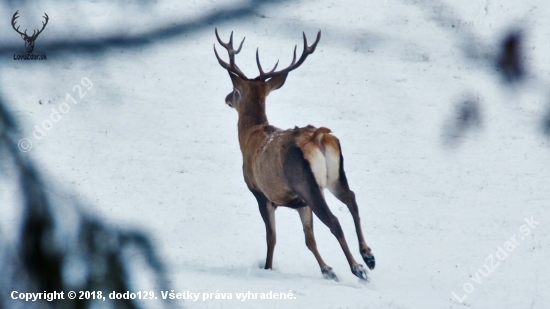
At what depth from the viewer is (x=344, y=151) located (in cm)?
1310

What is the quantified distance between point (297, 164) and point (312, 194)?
0.31 m

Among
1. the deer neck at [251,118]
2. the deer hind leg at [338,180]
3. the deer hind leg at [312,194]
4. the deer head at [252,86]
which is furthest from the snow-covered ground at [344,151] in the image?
the deer neck at [251,118]

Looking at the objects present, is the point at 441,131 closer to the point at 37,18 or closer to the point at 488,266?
the point at 488,266

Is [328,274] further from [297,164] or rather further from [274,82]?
[274,82]

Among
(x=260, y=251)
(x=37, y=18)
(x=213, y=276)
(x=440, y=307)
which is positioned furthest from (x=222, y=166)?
(x=37, y=18)

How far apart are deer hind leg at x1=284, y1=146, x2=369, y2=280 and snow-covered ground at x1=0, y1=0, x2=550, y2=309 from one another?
38 centimetres

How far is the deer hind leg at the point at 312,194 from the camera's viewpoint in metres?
6.63

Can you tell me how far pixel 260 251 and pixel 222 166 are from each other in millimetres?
3623

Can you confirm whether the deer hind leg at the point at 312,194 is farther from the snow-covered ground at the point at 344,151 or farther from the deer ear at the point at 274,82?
the deer ear at the point at 274,82

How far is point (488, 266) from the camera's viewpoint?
9.11 m

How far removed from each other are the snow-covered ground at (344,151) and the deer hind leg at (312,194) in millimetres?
379

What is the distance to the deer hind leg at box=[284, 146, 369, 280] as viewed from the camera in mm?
6627

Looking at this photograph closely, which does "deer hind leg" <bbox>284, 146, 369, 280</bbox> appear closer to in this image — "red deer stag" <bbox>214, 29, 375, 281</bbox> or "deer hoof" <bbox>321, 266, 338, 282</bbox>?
"red deer stag" <bbox>214, 29, 375, 281</bbox>

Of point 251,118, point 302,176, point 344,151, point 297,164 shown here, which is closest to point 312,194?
point 302,176
